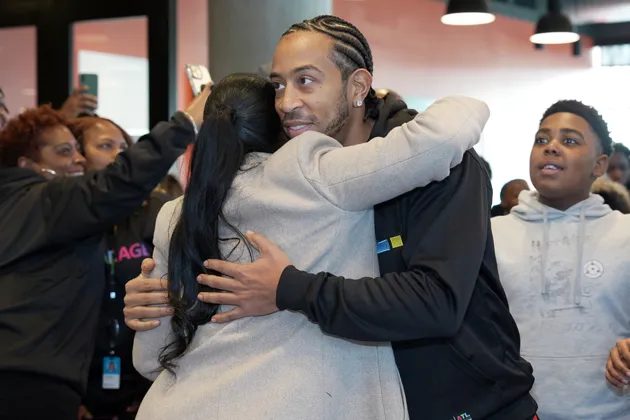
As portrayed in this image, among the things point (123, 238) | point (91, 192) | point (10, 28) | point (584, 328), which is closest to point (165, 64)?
point (10, 28)

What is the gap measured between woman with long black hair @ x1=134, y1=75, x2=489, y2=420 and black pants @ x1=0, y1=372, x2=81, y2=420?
128 centimetres

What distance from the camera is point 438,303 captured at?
1557 mm

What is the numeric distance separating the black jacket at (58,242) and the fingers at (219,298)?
124 centimetres

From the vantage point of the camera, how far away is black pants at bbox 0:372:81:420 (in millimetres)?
2812

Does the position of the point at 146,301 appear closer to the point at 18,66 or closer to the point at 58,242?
the point at 58,242

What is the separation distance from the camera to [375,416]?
5.24 ft

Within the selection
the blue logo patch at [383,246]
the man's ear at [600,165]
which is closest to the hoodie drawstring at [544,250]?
the man's ear at [600,165]

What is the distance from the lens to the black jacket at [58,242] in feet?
9.31

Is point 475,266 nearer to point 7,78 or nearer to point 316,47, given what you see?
point 316,47

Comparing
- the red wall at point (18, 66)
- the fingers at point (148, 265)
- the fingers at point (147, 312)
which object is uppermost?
the red wall at point (18, 66)

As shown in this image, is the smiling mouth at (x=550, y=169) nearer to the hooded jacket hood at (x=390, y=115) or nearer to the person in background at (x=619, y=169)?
the hooded jacket hood at (x=390, y=115)

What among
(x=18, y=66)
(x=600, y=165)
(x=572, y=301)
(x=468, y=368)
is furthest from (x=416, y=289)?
(x=18, y=66)

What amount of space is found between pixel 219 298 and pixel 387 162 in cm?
42

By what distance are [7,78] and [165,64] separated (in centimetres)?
173
